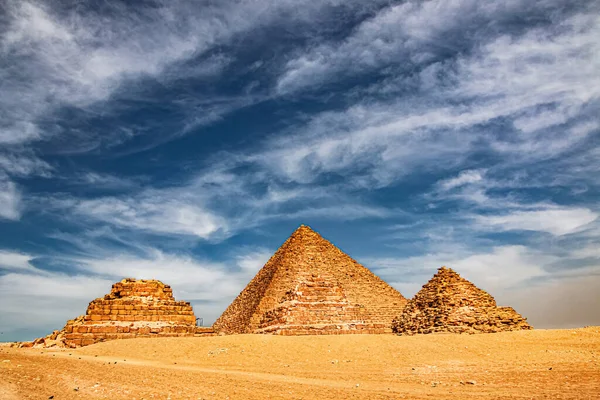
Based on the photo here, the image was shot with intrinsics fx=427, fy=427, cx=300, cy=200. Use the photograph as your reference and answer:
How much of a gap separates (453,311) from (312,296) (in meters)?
8.57

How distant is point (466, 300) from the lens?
2683 cm

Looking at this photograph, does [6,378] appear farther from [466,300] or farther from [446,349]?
[466,300]

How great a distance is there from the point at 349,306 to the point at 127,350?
46.4ft

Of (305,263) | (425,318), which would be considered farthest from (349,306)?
(305,263)

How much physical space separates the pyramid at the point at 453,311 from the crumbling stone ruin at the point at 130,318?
13.6 m

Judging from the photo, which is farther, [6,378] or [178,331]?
[178,331]

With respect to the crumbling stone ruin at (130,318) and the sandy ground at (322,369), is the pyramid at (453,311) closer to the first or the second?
the sandy ground at (322,369)

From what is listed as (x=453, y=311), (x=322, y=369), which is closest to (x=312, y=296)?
(x=453, y=311)

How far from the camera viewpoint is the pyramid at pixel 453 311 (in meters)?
24.8

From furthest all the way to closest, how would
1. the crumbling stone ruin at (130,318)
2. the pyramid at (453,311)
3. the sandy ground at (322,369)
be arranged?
the pyramid at (453,311) → the crumbling stone ruin at (130,318) → the sandy ground at (322,369)

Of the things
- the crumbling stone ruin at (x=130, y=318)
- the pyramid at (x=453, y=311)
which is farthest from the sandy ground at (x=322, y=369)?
the pyramid at (x=453, y=311)

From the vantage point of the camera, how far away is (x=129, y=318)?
19.8m

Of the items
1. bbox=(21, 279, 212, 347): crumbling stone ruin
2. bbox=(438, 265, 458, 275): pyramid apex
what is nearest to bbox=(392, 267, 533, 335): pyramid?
bbox=(438, 265, 458, 275): pyramid apex

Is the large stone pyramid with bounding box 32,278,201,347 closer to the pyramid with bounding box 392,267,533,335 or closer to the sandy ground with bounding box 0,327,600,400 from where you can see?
the sandy ground with bounding box 0,327,600,400
